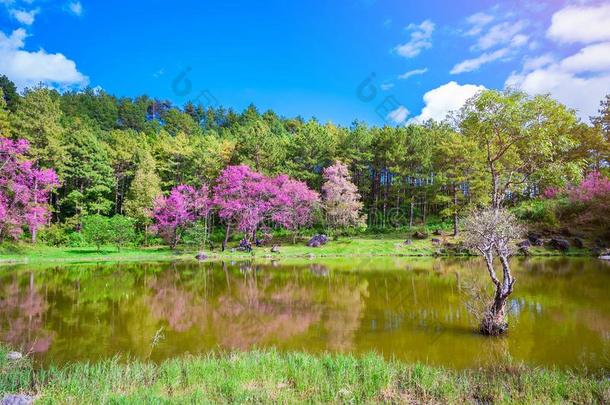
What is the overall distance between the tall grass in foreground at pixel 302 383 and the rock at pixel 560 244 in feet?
98.9

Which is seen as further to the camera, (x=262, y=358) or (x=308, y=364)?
(x=262, y=358)

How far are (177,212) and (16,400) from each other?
33.9 meters

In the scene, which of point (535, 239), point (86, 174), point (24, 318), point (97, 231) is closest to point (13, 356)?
point (24, 318)

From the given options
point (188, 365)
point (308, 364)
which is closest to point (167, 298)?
point (188, 365)

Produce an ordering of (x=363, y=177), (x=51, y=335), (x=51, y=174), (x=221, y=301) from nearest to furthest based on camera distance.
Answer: (x=51, y=335)
(x=221, y=301)
(x=51, y=174)
(x=363, y=177)

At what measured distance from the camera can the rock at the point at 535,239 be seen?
34156mm

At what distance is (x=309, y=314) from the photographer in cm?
1426

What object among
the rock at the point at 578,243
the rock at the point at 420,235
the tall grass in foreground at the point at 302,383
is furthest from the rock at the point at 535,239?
the tall grass in foreground at the point at 302,383

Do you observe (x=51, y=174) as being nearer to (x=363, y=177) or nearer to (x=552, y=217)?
(x=363, y=177)

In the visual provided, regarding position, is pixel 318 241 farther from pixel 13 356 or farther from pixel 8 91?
pixel 8 91

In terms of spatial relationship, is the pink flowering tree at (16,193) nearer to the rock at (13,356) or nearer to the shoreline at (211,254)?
the shoreline at (211,254)

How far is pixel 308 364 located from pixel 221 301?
974 centimetres

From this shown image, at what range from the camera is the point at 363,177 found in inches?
2142

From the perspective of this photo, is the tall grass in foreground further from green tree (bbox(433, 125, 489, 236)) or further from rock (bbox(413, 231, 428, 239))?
rock (bbox(413, 231, 428, 239))
